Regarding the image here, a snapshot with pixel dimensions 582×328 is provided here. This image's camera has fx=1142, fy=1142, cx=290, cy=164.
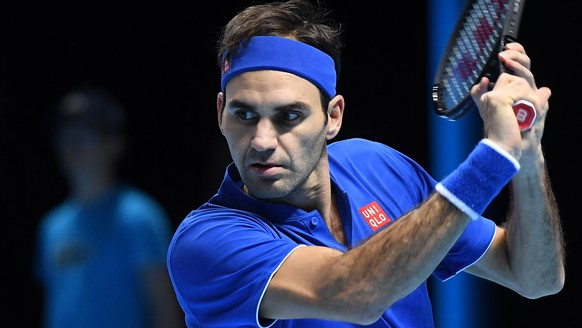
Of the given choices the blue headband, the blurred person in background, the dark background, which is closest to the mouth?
the blue headband

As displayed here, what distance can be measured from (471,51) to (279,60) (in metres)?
0.47

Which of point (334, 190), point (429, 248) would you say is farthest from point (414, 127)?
point (429, 248)

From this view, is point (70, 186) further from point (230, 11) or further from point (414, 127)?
point (414, 127)

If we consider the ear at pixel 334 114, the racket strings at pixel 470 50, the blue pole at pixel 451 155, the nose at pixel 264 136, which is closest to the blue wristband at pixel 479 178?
the racket strings at pixel 470 50

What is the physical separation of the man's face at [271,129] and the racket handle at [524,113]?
56cm

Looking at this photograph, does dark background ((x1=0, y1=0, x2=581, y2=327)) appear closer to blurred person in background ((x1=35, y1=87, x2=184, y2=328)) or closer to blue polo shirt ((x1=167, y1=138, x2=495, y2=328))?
blurred person in background ((x1=35, y1=87, x2=184, y2=328))

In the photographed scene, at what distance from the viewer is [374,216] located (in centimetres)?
293

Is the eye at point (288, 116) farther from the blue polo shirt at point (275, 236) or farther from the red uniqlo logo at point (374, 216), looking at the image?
the red uniqlo logo at point (374, 216)

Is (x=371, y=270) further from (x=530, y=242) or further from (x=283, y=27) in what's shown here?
(x=283, y=27)

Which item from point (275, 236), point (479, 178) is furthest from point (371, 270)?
point (275, 236)

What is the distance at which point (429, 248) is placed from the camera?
2.34 m

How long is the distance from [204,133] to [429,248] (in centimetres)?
228

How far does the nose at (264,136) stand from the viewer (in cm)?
267

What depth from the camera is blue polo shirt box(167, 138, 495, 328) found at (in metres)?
2.55
